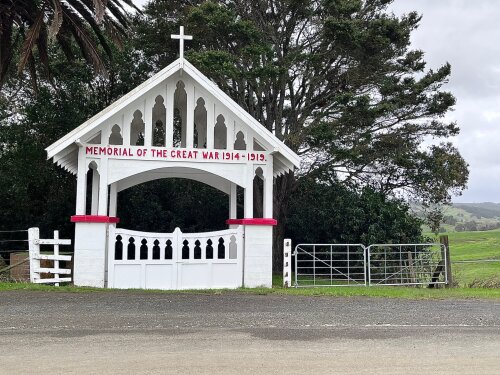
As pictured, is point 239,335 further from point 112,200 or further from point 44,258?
point 112,200

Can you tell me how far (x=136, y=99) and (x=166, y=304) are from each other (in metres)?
5.66

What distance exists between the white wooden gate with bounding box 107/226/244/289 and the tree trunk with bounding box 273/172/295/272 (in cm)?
847

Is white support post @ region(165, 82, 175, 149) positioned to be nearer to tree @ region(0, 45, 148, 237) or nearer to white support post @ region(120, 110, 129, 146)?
white support post @ region(120, 110, 129, 146)

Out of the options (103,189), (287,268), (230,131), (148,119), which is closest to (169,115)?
(148,119)

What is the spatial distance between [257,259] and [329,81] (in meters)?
11.1

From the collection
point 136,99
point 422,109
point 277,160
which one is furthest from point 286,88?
point 136,99

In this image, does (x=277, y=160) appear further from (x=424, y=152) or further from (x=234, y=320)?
(x=424, y=152)

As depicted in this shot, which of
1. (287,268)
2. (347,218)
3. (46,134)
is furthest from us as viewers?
(347,218)

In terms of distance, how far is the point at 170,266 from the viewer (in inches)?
553

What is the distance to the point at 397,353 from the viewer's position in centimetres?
716

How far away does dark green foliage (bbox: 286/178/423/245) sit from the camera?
22.5m

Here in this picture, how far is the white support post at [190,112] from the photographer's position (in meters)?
14.6

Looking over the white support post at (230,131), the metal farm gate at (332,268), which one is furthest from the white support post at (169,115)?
the metal farm gate at (332,268)

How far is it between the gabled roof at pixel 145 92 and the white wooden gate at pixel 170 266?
2.39 m
